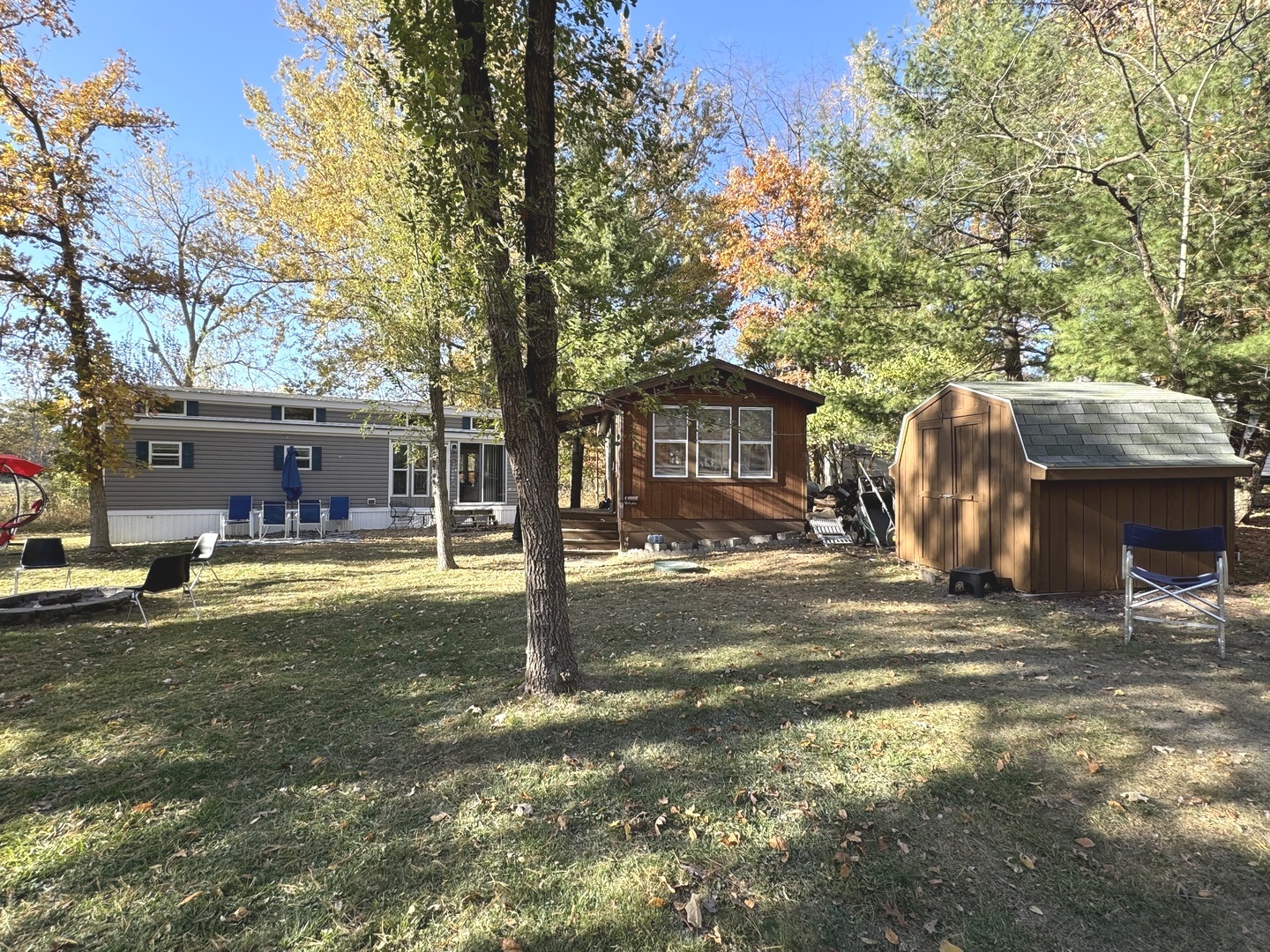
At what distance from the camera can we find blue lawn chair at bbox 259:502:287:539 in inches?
609

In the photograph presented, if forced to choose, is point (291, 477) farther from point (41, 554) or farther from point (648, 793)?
point (648, 793)

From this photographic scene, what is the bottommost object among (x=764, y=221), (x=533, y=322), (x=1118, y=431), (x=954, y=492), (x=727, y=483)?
(x=954, y=492)

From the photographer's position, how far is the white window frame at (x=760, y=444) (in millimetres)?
12656

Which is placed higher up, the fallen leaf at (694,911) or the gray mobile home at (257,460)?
the gray mobile home at (257,460)

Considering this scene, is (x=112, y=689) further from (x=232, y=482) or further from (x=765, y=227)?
(x=765, y=227)

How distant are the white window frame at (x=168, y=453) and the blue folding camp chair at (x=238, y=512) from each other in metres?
1.50

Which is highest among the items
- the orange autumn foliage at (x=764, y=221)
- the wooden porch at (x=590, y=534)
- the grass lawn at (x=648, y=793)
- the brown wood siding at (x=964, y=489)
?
the orange autumn foliage at (x=764, y=221)

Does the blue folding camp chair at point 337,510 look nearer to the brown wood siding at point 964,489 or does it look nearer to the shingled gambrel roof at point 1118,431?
the brown wood siding at point 964,489

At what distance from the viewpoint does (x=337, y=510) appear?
16812 mm

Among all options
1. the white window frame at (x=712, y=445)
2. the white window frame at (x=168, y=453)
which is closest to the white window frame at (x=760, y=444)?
the white window frame at (x=712, y=445)

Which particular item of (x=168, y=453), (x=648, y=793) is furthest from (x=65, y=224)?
(x=648, y=793)

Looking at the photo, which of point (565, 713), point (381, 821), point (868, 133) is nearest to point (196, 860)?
point (381, 821)

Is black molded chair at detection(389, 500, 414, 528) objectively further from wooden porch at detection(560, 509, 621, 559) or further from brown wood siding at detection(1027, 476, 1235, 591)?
brown wood siding at detection(1027, 476, 1235, 591)

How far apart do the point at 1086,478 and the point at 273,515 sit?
16521 millimetres
